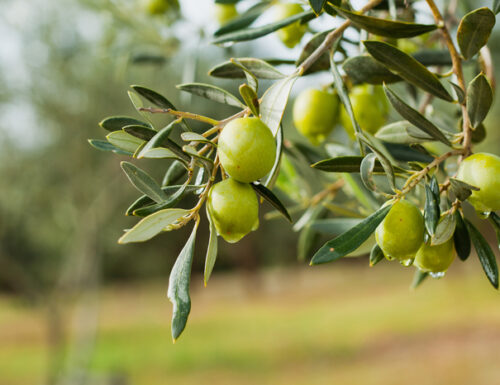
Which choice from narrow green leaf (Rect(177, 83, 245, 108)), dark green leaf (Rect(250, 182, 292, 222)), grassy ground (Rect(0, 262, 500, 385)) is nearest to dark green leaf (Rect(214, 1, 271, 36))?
narrow green leaf (Rect(177, 83, 245, 108))

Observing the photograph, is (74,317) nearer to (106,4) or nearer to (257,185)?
(106,4)

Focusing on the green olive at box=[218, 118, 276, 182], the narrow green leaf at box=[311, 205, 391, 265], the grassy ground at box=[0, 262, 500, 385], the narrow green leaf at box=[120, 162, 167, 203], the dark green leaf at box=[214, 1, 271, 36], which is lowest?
the grassy ground at box=[0, 262, 500, 385]

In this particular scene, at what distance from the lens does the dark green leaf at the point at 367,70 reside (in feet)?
2.20

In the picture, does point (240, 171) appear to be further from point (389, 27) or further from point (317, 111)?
point (317, 111)

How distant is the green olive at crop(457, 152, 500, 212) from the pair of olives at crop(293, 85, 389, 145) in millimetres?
302

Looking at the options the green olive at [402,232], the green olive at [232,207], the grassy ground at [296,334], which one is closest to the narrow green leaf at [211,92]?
the green olive at [232,207]

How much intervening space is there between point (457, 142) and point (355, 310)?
1646 cm

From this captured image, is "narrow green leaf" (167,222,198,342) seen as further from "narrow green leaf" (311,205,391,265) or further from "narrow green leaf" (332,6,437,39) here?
"narrow green leaf" (332,6,437,39)

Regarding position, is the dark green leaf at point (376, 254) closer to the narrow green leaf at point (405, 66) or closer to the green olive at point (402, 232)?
the green olive at point (402, 232)

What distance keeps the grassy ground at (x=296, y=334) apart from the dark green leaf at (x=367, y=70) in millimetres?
7457

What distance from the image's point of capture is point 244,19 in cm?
86

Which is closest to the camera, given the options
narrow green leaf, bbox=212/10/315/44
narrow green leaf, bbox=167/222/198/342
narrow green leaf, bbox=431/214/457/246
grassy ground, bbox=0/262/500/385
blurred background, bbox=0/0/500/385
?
narrow green leaf, bbox=167/222/198/342

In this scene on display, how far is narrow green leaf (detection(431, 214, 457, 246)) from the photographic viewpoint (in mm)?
572

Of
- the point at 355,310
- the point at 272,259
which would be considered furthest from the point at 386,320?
the point at 272,259
